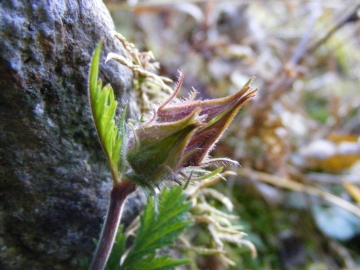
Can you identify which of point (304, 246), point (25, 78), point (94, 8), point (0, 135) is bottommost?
point (0, 135)

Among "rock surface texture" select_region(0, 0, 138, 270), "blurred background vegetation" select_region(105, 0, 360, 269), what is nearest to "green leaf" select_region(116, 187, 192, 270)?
"rock surface texture" select_region(0, 0, 138, 270)

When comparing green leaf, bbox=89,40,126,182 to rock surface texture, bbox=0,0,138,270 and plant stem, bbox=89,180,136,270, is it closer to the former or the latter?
plant stem, bbox=89,180,136,270

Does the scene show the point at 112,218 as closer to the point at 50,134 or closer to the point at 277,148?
the point at 50,134

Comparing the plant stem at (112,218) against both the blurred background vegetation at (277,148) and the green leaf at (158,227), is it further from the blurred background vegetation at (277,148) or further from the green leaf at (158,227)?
the blurred background vegetation at (277,148)

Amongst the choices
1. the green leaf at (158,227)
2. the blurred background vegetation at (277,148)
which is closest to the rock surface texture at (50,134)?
the green leaf at (158,227)

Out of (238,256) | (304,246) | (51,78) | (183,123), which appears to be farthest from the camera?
(304,246)

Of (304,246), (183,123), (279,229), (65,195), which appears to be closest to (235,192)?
(279,229)

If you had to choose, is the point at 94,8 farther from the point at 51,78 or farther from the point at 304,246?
the point at 304,246
